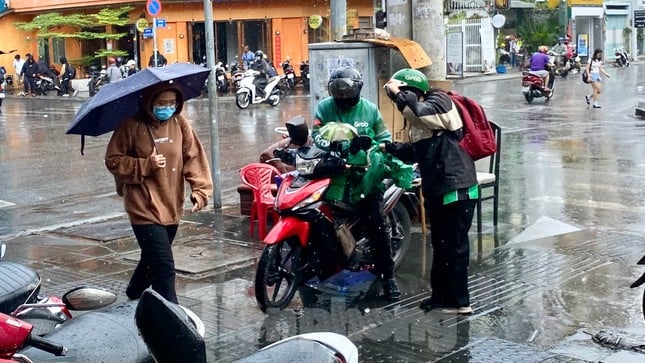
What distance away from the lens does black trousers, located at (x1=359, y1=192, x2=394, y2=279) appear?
6.80m

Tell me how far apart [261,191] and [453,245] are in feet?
9.34

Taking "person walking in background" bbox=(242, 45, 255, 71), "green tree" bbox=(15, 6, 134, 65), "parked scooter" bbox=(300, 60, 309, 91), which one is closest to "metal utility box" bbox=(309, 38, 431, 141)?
"person walking in background" bbox=(242, 45, 255, 71)

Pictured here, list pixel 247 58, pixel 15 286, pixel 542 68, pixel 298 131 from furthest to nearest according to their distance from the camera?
pixel 247 58, pixel 542 68, pixel 298 131, pixel 15 286

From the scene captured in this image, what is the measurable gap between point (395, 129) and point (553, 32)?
41.1 m

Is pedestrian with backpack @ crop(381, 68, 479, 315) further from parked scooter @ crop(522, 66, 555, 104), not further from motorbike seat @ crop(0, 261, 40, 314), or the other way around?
parked scooter @ crop(522, 66, 555, 104)

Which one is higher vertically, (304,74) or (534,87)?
(304,74)

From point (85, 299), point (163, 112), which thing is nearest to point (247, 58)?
point (163, 112)

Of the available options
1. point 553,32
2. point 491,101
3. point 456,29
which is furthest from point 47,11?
point 553,32

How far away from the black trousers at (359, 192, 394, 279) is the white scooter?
19410mm

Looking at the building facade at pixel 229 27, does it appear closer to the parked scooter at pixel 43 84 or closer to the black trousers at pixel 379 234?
the parked scooter at pixel 43 84

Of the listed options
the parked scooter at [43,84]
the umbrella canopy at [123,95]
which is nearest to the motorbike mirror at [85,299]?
the umbrella canopy at [123,95]

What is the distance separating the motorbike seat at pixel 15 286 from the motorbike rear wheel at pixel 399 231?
148 inches

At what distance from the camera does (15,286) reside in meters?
3.89

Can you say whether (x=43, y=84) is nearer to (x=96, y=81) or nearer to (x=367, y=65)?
(x=96, y=81)
